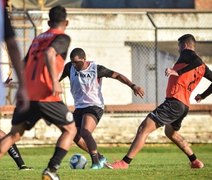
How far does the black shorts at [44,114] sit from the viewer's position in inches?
476

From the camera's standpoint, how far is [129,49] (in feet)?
105

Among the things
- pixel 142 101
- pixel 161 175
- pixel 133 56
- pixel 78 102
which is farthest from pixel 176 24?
pixel 161 175

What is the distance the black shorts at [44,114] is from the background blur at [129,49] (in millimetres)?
14801

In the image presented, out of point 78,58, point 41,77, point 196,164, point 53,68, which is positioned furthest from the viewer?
point 78,58

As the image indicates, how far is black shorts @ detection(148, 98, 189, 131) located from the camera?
51.6 ft

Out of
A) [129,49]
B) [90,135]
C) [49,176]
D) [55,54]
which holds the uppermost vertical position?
[55,54]

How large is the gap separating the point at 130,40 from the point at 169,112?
52.7ft

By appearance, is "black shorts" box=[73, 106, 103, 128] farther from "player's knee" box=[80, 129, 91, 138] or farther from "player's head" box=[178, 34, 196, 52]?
"player's head" box=[178, 34, 196, 52]

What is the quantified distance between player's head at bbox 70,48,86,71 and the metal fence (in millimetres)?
11351

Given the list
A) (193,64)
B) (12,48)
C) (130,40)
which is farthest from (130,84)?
(130,40)

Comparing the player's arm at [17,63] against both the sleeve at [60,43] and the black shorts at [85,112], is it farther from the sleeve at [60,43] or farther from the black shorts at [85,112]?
the black shorts at [85,112]

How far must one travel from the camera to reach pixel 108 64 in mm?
31719

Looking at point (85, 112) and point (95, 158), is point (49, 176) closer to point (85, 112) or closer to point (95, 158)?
point (95, 158)

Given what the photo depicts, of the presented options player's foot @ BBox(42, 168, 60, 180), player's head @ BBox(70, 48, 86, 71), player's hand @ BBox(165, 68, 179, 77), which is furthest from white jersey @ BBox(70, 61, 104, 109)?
player's foot @ BBox(42, 168, 60, 180)
